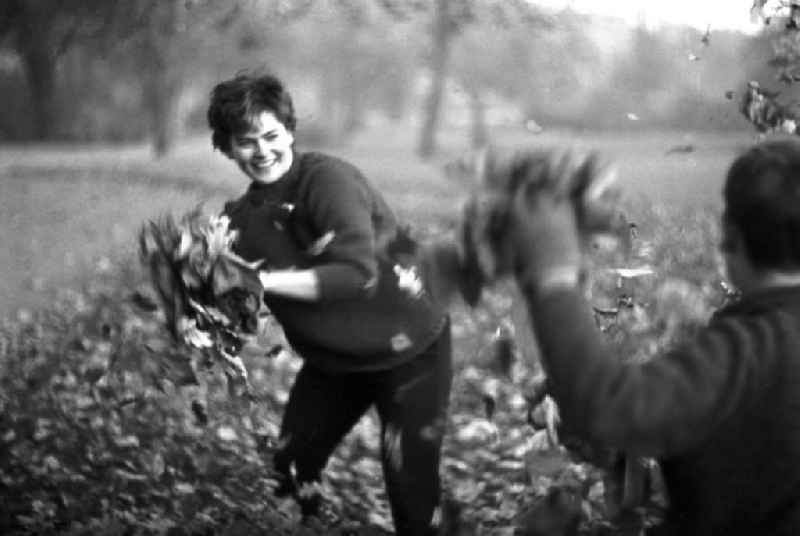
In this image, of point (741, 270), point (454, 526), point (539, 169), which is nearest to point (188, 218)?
point (454, 526)

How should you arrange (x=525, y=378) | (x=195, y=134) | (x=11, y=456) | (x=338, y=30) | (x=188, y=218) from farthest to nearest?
(x=338, y=30) < (x=195, y=134) < (x=525, y=378) < (x=11, y=456) < (x=188, y=218)

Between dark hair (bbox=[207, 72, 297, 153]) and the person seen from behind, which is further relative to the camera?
dark hair (bbox=[207, 72, 297, 153])

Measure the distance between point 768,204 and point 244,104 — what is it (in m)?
1.81

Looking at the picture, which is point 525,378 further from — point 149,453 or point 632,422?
point 632,422

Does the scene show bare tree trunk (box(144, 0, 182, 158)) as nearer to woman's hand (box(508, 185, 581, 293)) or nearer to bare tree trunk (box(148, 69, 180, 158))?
bare tree trunk (box(148, 69, 180, 158))

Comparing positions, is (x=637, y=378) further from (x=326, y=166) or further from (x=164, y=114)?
(x=164, y=114)

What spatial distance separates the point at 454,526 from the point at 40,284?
5.28 meters

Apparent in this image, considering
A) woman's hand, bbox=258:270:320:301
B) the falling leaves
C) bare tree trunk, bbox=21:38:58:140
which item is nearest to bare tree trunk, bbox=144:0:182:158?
bare tree trunk, bbox=21:38:58:140

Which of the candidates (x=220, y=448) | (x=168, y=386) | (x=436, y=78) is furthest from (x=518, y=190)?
(x=436, y=78)

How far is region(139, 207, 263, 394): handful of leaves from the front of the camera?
273 cm

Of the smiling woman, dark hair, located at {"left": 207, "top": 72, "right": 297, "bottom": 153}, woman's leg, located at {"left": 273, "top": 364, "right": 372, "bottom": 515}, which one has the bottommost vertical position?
woman's leg, located at {"left": 273, "top": 364, "right": 372, "bottom": 515}

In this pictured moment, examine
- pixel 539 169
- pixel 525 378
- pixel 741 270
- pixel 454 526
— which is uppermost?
pixel 539 169

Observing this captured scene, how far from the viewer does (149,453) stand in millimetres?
4520

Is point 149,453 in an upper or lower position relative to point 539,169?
lower
